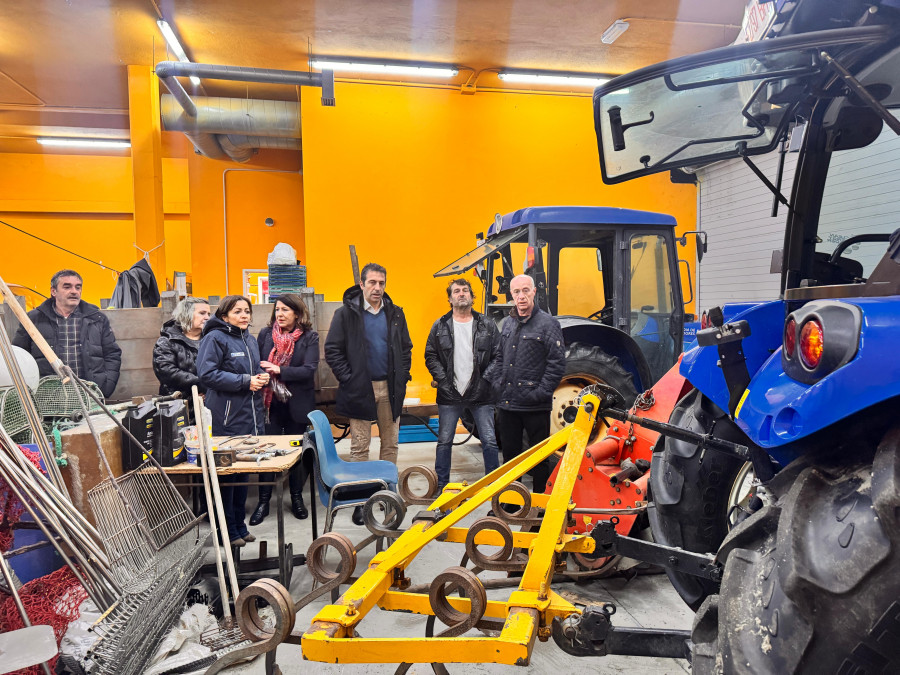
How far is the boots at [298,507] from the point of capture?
12.5ft

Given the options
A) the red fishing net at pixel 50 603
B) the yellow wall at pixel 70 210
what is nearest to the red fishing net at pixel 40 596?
the red fishing net at pixel 50 603

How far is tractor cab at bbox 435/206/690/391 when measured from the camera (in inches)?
173

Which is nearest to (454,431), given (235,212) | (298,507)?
(298,507)

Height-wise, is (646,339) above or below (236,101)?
below

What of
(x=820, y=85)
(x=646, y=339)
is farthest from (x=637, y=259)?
(x=820, y=85)

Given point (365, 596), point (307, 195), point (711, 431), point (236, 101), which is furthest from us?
point (236, 101)

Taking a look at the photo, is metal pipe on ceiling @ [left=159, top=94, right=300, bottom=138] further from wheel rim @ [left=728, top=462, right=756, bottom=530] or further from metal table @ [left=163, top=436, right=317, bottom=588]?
wheel rim @ [left=728, top=462, right=756, bottom=530]

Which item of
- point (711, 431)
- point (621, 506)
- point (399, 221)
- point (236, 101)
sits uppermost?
point (236, 101)

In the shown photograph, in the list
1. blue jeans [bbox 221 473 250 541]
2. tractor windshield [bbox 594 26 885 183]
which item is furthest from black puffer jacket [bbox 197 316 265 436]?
tractor windshield [bbox 594 26 885 183]

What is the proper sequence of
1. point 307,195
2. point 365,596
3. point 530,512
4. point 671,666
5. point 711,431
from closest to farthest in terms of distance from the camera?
point 365,596 < point 711,431 < point 671,666 < point 530,512 < point 307,195

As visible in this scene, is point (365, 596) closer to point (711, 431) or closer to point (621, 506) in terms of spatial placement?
point (711, 431)

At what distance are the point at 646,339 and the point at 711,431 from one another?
3183 mm

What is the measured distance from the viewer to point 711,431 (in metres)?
1.77

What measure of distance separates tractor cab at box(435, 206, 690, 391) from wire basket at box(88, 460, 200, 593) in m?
2.80
